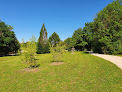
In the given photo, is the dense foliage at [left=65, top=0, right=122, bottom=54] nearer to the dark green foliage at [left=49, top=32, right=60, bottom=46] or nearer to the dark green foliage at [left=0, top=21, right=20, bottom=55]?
the dark green foliage at [left=0, top=21, right=20, bottom=55]

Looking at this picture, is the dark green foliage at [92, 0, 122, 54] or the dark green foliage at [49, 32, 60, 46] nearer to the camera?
the dark green foliage at [92, 0, 122, 54]

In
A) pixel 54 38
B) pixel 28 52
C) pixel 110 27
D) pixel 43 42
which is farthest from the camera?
pixel 54 38

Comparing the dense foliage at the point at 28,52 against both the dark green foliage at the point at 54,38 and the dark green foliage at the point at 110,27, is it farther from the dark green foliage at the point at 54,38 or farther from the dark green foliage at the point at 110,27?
the dark green foliage at the point at 54,38

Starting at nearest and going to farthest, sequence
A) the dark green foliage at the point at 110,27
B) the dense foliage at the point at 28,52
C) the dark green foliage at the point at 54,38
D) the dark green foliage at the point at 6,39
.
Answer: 1. the dense foliage at the point at 28,52
2. the dark green foliage at the point at 110,27
3. the dark green foliage at the point at 6,39
4. the dark green foliage at the point at 54,38

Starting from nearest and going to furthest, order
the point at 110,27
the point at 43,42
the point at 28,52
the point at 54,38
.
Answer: the point at 28,52
the point at 110,27
the point at 43,42
the point at 54,38

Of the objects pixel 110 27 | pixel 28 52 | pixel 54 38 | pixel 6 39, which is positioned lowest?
pixel 28 52

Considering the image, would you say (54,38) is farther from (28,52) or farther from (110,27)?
(28,52)

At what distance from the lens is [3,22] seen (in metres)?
29.1

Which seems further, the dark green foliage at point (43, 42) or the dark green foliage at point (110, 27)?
the dark green foliage at point (43, 42)

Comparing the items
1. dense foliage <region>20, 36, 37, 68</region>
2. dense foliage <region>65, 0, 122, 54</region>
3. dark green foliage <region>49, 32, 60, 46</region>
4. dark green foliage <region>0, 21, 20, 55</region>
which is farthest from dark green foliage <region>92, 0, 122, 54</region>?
dark green foliage <region>49, 32, 60, 46</region>

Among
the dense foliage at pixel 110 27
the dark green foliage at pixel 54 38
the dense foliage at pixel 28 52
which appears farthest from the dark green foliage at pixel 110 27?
the dark green foliage at pixel 54 38

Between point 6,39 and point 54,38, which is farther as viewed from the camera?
point 54,38

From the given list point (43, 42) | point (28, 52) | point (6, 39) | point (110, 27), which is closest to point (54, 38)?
point (43, 42)

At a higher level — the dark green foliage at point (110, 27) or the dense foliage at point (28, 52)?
the dark green foliage at point (110, 27)
